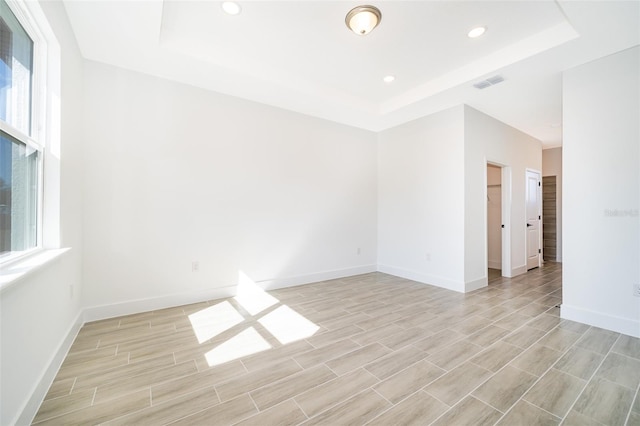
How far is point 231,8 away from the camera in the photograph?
7.71 ft

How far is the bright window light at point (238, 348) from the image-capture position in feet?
7.13

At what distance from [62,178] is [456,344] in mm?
3712

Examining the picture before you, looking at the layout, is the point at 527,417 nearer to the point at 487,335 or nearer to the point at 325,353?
the point at 487,335

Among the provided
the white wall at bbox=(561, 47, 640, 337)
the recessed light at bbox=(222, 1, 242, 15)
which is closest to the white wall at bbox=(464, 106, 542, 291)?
the white wall at bbox=(561, 47, 640, 337)

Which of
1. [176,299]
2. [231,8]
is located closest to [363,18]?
[231,8]

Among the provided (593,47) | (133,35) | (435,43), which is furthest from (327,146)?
(593,47)

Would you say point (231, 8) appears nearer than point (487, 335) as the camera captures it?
Yes

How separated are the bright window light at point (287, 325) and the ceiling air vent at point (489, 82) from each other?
3565 millimetres

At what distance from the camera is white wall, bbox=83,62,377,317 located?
291 centimetres

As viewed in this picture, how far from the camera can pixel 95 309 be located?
283 centimetres

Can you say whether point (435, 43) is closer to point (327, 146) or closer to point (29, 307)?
point (327, 146)

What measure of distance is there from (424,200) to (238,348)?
12.0ft

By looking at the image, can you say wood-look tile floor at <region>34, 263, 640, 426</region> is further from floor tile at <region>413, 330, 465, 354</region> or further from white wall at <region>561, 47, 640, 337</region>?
white wall at <region>561, 47, 640, 337</region>

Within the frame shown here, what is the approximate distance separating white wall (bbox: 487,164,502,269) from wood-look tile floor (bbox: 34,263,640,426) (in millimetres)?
2726
